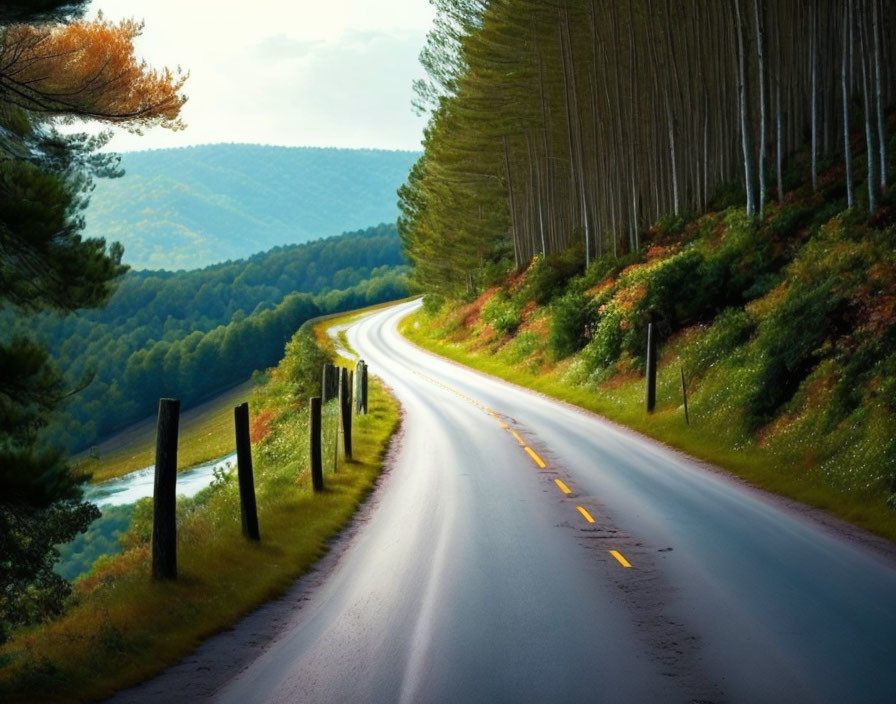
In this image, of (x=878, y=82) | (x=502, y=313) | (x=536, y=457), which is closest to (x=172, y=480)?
(x=536, y=457)

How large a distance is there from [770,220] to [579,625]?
2763cm

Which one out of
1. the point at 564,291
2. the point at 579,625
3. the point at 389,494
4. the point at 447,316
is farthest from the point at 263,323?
the point at 579,625

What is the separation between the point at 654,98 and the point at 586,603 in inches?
1508

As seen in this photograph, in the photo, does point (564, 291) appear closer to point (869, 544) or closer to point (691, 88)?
point (691, 88)

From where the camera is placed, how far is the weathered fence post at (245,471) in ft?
44.2

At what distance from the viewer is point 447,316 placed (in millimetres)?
73688

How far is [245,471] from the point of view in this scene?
13.8m

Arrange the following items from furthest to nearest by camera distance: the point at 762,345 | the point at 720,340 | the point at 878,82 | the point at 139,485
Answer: the point at 139,485 → the point at 720,340 → the point at 878,82 → the point at 762,345

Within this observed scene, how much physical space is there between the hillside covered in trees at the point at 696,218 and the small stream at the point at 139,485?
17.3 metres

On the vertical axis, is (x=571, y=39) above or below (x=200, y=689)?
above

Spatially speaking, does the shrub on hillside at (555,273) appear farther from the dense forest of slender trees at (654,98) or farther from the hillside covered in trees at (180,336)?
the hillside covered in trees at (180,336)

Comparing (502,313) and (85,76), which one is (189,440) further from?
(85,76)

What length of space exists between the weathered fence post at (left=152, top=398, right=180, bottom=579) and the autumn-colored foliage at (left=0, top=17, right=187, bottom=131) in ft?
15.3

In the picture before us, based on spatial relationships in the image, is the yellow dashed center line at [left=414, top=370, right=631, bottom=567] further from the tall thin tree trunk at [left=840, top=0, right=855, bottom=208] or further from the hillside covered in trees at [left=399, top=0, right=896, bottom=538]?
the tall thin tree trunk at [left=840, top=0, right=855, bottom=208]
